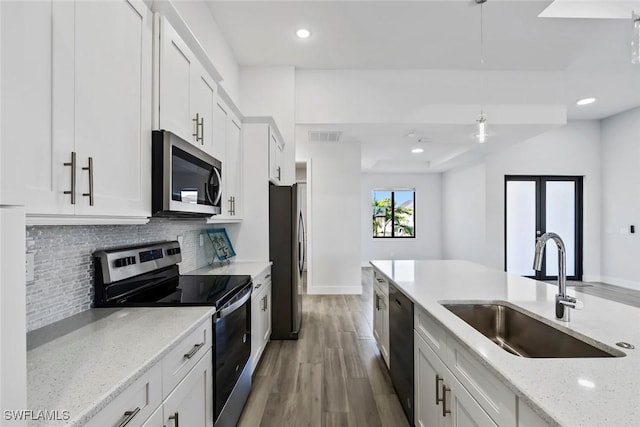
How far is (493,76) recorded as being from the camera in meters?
4.07

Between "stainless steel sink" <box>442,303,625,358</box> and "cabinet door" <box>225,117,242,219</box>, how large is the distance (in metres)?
1.95

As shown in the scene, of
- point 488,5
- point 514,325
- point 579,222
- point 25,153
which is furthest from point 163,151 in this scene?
point 579,222

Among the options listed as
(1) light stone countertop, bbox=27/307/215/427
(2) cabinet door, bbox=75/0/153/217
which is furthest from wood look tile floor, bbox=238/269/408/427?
(2) cabinet door, bbox=75/0/153/217

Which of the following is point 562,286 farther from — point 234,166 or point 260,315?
point 234,166

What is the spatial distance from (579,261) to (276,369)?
264 inches

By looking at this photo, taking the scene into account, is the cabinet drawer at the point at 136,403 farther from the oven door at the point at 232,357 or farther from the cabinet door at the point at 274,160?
the cabinet door at the point at 274,160

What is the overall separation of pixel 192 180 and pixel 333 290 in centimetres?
420

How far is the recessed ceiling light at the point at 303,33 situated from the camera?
322 cm

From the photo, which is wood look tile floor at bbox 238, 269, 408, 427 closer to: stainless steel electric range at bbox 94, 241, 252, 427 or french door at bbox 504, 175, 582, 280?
stainless steel electric range at bbox 94, 241, 252, 427

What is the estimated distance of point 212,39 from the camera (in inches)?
118

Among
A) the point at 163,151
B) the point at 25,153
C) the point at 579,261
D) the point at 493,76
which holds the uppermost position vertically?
the point at 493,76

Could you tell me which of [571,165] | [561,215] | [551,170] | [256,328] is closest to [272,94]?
[256,328]

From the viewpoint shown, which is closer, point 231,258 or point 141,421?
point 141,421

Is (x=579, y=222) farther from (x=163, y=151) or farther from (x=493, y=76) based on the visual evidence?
(x=163, y=151)
